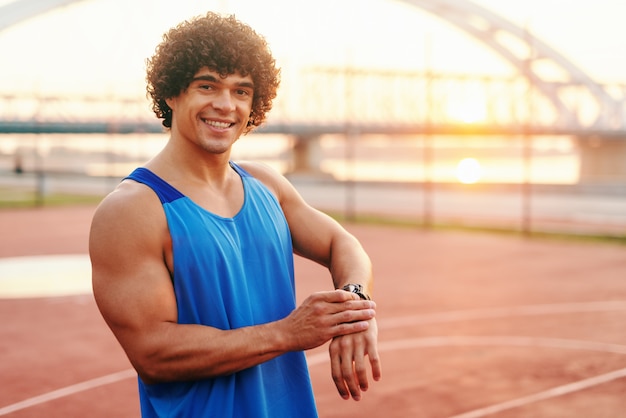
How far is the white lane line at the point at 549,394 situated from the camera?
4.82 m

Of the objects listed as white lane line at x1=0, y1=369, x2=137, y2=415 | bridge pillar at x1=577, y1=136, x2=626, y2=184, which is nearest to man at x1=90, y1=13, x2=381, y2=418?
white lane line at x1=0, y1=369, x2=137, y2=415

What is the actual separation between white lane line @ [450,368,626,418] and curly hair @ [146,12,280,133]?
317 cm

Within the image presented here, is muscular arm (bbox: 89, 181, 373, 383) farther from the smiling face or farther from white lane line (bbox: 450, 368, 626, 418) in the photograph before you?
white lane line (bbox: 450, 368, 626, 418)

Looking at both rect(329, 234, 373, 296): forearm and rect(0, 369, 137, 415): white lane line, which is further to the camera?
rect(0, 369, 137, 415): white lane line

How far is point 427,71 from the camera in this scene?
642 inches

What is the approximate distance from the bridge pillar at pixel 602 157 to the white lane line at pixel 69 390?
44.4 m

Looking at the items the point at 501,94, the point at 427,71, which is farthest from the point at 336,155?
the point at 427,71

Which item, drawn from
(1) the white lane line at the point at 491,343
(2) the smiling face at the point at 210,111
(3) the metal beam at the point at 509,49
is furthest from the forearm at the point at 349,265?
(3) the metal beam at the point at 509,49

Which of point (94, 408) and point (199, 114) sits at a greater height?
point (199, 114)

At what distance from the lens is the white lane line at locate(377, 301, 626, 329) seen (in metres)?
7.49

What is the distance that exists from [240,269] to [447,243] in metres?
11.9

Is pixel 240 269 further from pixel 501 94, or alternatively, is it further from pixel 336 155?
pixel 336 155

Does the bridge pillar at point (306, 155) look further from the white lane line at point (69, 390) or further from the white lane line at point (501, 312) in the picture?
the white lane line at point (69, 390)

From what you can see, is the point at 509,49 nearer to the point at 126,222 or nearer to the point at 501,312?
the point at 501,312
